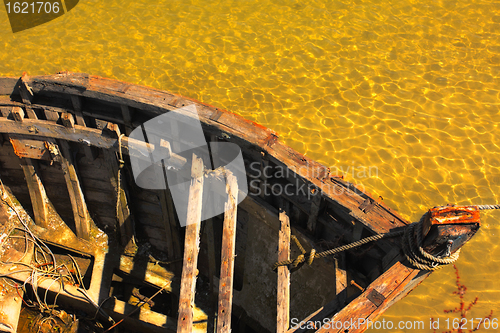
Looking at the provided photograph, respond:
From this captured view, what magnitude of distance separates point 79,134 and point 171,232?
87.5 inches

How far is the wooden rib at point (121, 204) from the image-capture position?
630cm

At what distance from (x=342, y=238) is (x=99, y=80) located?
12.9 ft

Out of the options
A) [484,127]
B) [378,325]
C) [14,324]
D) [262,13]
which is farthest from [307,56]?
[14,324]

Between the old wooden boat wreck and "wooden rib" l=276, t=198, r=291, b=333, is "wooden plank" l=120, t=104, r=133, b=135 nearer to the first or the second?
the old wooden boat wreck

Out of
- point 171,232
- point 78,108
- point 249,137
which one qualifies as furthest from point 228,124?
point 171,232

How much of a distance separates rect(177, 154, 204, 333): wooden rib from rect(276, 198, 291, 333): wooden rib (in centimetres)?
101

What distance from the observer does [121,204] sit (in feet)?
22.2

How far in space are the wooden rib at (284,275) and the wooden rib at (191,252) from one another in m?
1.01

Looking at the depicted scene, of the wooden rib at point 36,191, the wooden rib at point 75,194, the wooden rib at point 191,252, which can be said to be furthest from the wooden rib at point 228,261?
the wooden rib at point 36,191

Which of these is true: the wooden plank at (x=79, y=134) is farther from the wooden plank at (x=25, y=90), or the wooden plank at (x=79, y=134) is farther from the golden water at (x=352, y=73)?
the golden water at (x=352, y=73)

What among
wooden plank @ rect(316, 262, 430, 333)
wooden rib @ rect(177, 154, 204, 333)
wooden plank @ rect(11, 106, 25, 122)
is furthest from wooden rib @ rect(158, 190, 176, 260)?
wooden plank @ rect(316, 262, 430, 333)

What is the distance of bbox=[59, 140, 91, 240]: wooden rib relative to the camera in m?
6.42

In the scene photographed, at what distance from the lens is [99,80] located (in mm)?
5566

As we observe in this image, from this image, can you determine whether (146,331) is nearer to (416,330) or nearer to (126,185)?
(126,185)
